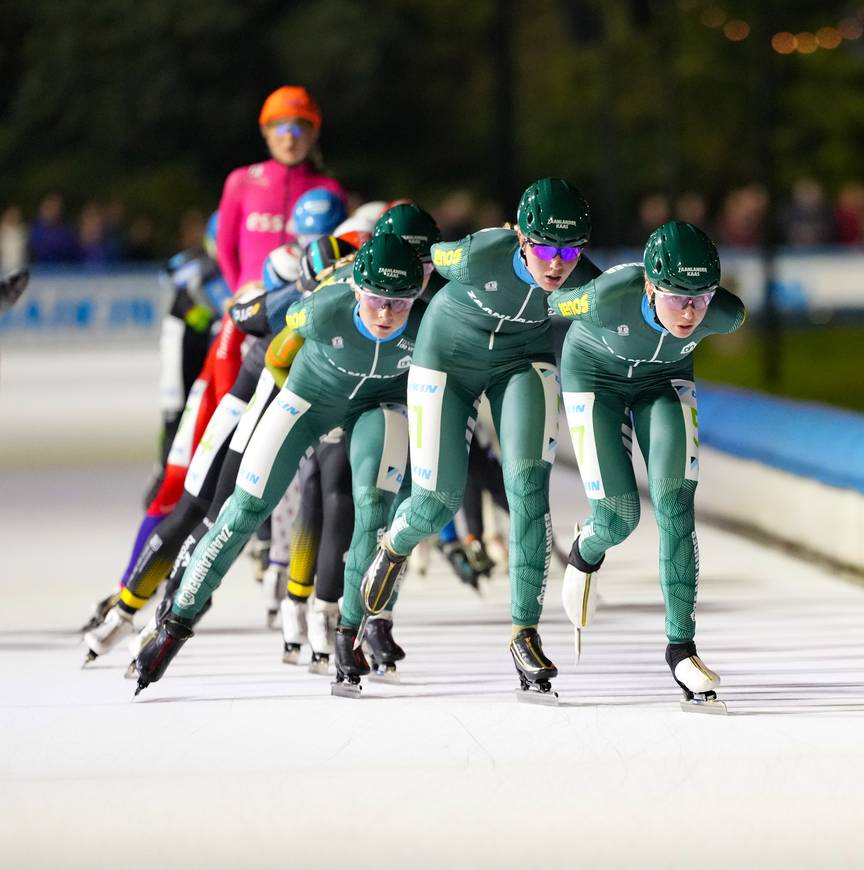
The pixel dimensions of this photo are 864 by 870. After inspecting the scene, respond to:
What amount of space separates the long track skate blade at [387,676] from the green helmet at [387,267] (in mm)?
1640

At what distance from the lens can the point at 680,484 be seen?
27.6 feet

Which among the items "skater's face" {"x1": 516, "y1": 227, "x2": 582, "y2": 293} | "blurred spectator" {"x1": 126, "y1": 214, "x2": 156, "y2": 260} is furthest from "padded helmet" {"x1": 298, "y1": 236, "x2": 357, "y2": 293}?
"blurred spectator" {"x1": 126, "y1": 214, "x2": 156, "y2": 260}

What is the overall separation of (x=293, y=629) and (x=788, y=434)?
549 centimetres

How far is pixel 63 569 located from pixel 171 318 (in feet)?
5.13

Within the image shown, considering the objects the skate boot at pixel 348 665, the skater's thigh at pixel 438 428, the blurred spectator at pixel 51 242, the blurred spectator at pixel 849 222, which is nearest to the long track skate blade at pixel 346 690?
the skate boot at pixel 348 665

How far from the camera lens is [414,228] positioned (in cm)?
908

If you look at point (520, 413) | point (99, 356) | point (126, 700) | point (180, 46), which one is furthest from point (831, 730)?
point (180, 46)

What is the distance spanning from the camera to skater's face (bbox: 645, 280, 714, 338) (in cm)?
820

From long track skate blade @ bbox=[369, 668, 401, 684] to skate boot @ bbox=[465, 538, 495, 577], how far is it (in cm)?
255

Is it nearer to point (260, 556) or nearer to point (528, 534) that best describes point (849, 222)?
point (260, 556)

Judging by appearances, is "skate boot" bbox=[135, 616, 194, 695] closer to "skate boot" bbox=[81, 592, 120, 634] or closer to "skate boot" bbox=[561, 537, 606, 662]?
"skate boot" bbox=[81, 592, 120, 634]

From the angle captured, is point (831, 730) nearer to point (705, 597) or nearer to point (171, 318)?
point (705, 597)

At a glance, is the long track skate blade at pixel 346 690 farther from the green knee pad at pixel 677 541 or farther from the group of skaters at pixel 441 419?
the green knee pad at pixel 677 541

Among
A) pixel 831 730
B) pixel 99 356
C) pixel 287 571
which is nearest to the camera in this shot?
pixel 831 730
